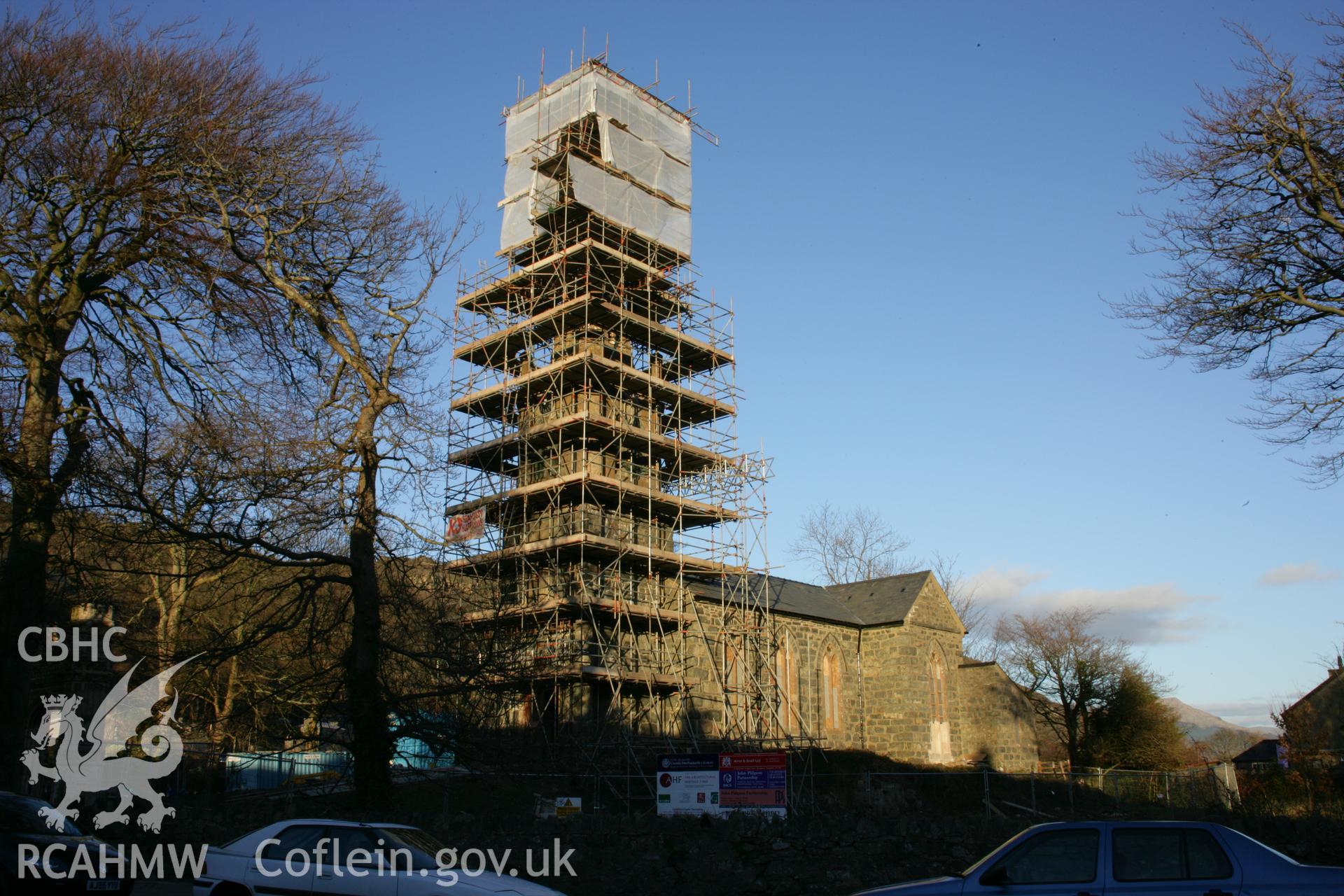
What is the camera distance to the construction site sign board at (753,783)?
1753 centimetres

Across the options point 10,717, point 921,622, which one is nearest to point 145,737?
point 10,717

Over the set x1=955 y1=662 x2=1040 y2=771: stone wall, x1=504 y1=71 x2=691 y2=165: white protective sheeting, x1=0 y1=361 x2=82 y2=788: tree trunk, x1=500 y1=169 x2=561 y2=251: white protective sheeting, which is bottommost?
x1=955 y1=662 x2=1040 y2=771: stone wall

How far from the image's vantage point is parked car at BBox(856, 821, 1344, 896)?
27.5ft

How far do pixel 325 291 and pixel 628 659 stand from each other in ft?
58.3

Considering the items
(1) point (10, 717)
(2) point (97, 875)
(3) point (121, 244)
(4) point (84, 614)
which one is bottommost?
(2) point (97, 875)

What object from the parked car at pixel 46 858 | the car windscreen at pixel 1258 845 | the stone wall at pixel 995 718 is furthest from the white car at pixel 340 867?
the stone wall at pixel 995 718

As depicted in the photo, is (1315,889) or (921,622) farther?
(921,622)

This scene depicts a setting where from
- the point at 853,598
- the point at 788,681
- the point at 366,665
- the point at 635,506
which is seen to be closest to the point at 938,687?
the point at 853,598

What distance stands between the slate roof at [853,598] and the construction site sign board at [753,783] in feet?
65.6

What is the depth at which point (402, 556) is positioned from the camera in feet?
58.0

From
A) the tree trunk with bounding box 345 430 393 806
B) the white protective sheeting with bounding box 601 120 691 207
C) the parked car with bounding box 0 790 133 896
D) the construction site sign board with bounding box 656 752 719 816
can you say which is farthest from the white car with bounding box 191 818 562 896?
the white protective sheeting with bounding box 601 120 691 207

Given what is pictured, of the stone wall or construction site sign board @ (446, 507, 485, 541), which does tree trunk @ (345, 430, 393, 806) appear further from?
the stone wall

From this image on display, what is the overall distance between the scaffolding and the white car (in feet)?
55.6

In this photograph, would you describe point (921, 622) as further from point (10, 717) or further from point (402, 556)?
point (10, 717)
